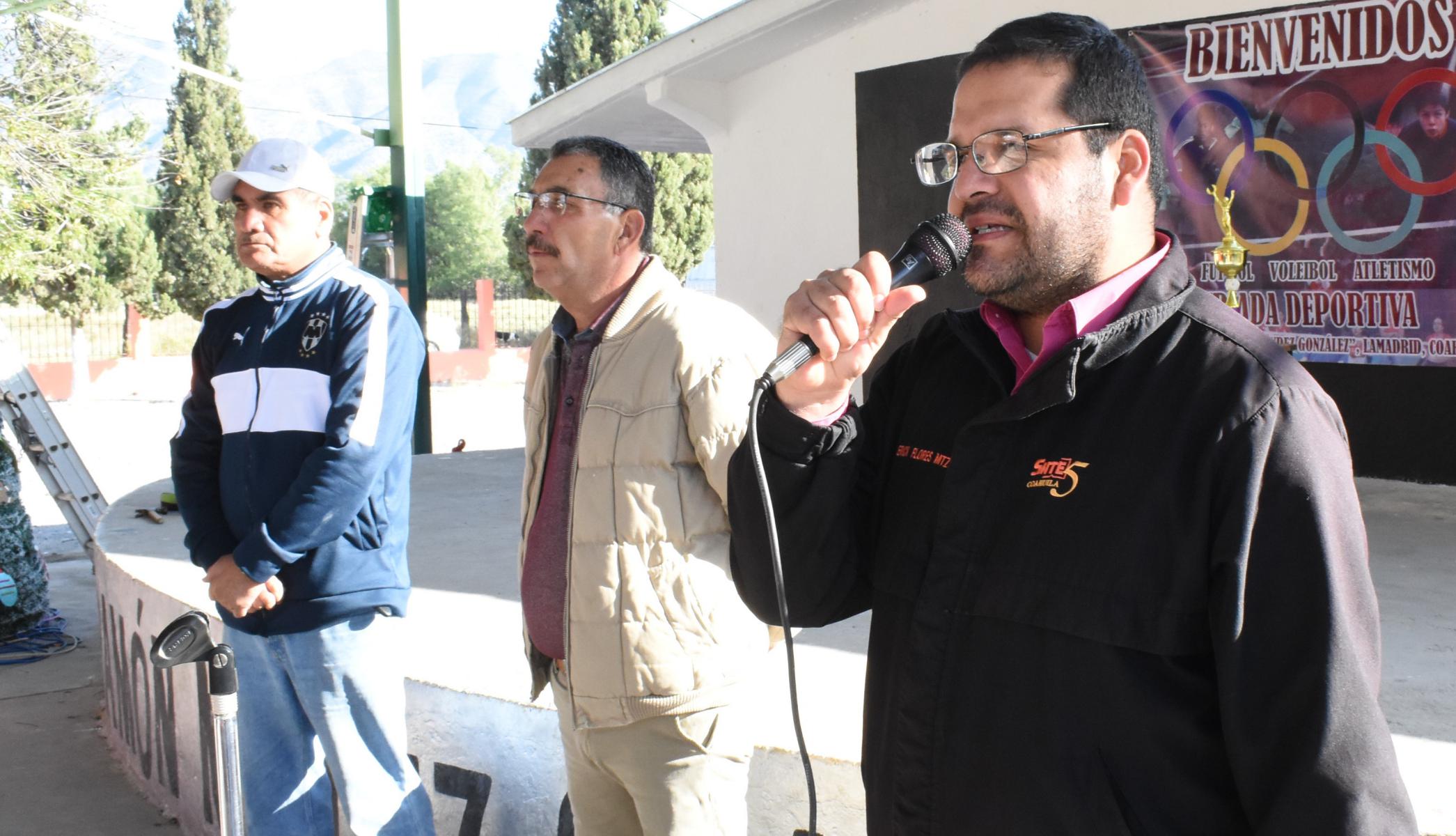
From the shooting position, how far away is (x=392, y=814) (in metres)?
3.41

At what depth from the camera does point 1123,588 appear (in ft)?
4.73

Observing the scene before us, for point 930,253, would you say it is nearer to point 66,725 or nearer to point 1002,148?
point 1002,148

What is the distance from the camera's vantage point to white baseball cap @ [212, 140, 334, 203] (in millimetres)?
3572

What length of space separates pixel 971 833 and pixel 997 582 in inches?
12.3

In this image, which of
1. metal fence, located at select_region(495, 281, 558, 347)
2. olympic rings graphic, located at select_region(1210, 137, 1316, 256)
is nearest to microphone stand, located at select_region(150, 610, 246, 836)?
olympic rings graphic, located at select_region(1210, 137, 1316, 256)

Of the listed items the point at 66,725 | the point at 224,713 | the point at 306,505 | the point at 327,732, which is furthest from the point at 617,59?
the point at 224,713

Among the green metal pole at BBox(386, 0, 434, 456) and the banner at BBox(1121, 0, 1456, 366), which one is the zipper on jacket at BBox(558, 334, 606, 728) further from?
the green metal pole at BBox(386, 0, 434, 456)

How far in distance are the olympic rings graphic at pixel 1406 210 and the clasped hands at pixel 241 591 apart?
239 inches

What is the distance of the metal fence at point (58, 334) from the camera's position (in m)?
34.3

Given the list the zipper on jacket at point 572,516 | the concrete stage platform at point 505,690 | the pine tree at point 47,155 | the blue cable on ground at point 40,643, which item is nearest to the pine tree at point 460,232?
the pine tree at point 47,155

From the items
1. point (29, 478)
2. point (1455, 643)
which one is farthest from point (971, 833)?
point (29, 478)

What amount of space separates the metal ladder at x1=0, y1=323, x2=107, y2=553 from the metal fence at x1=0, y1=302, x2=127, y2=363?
2484cm

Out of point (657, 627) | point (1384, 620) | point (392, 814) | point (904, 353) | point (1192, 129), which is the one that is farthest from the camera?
point (1192, 129)

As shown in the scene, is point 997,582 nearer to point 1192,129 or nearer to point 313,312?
point 313,312
